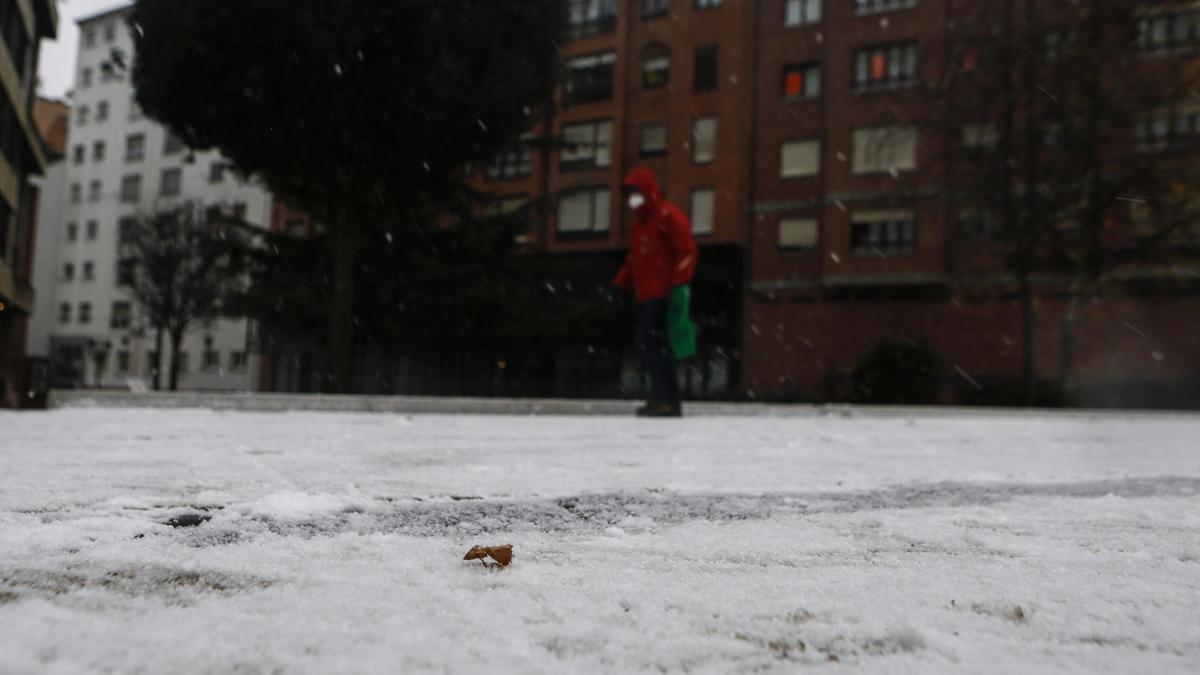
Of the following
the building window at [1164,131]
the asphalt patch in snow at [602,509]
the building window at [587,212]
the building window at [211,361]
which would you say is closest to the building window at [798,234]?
the building window at [587,212]

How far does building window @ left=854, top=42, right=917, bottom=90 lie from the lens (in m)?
25.2

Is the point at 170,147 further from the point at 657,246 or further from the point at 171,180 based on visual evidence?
the point at 657,246

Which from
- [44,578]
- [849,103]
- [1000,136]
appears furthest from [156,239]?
[44,578]

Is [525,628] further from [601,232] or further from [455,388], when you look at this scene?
[601,232]

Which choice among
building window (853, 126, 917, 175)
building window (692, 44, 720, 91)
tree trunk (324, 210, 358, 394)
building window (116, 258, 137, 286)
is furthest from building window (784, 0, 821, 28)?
building window (116, 258, 137, 286)

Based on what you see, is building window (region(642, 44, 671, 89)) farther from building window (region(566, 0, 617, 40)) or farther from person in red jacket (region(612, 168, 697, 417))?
person in red jacket (region(612, 168, 697, 417))

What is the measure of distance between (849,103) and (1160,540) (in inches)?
1022

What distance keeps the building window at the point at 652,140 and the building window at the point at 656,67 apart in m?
1.38

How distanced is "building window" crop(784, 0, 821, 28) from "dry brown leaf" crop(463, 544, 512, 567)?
2823 cm

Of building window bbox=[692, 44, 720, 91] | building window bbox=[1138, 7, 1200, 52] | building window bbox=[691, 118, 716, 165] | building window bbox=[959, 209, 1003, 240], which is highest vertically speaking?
building window bbox=[692, 44, 720, 91]

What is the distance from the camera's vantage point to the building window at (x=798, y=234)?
2608 centimetres

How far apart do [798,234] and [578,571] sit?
25.9 meters

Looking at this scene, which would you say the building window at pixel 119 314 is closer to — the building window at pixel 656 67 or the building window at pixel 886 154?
the building window at pixel 656 67

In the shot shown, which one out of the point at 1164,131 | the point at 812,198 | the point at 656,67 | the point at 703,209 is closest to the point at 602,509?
the point at 812,198
